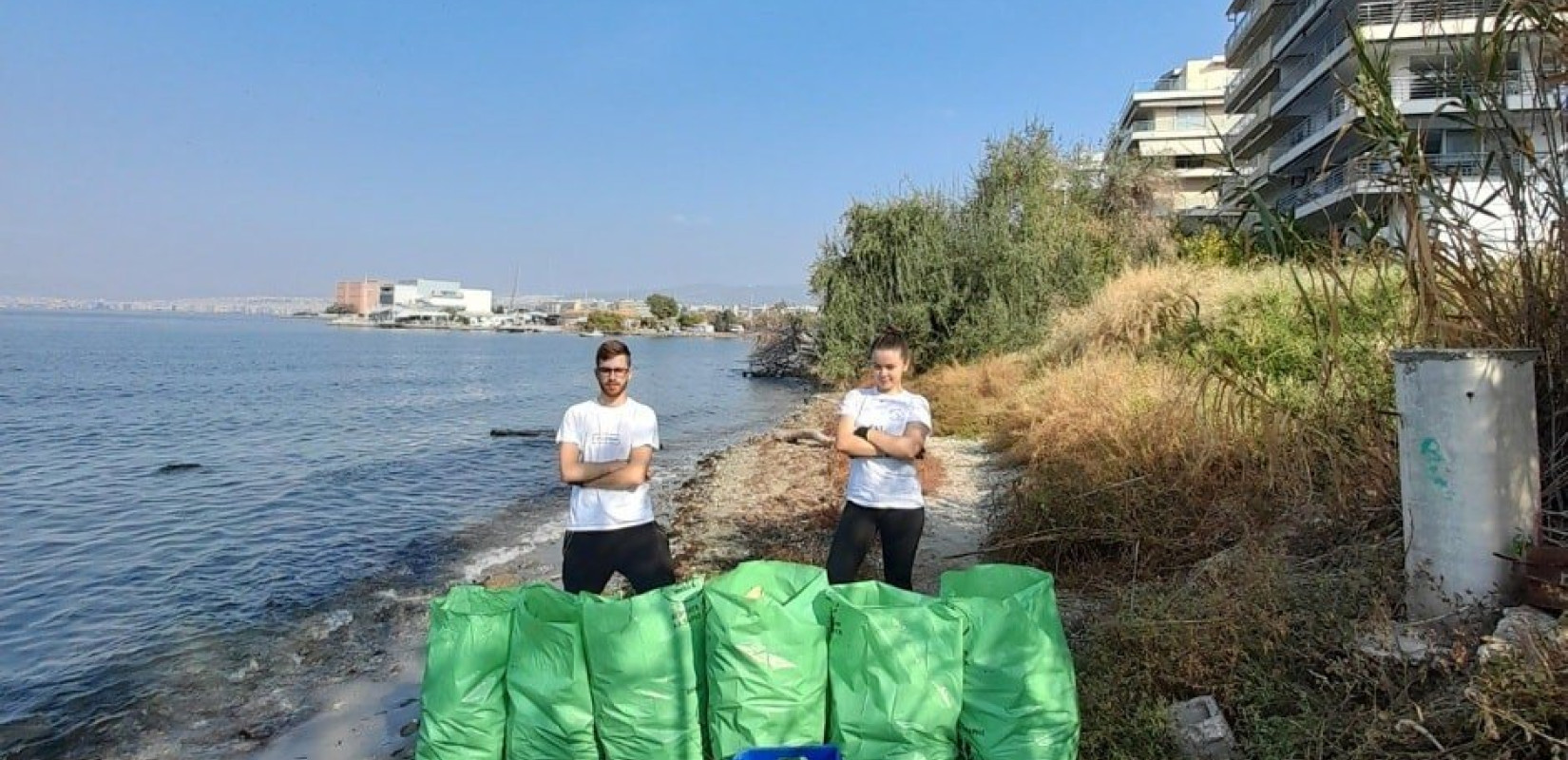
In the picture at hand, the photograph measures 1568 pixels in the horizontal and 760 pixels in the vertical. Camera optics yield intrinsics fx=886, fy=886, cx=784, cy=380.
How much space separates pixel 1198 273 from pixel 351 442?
58.8ft

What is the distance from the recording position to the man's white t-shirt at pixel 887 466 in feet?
14.4

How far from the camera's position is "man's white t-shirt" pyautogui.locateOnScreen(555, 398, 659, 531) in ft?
13.6

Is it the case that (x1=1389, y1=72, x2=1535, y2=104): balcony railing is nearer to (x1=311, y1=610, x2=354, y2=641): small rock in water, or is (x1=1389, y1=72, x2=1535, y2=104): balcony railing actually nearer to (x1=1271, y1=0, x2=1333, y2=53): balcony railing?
(x1=311, y1=610, x2=354, y2=641): small rock in water

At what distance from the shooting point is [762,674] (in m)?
3.01

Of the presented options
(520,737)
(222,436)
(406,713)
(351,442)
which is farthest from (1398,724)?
(222,436)

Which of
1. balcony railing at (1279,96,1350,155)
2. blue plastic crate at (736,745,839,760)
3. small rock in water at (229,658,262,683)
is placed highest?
balcony railing at (1279,96,1350,155)

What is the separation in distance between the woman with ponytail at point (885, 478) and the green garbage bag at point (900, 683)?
1312mm

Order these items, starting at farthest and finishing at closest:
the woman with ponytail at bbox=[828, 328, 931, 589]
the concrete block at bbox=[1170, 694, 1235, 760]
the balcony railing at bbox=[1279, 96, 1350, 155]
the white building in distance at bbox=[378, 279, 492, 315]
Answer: the white building in distance at bbox=[378, 279, 492, 315] → the balcony railing at bbox=[1279, 96, 1350, 155] → the woman with ponytail at bbox=[828, 328, 931, 589] → the concrete block at bbox=[1170, 694, 1235, 760]

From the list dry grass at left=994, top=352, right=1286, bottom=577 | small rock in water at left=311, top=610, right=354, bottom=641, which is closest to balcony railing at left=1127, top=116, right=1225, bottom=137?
dry grass at left=994, top=352, right=1286, bottom=577

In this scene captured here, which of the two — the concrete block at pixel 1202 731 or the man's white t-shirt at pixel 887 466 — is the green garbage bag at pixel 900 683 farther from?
the man's white t-shirt at pixel 887 466

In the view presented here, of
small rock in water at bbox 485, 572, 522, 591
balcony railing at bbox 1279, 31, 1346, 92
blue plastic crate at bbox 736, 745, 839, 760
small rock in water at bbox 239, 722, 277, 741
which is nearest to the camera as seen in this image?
blue plastic crate at bbox 736, 745, 839, 760

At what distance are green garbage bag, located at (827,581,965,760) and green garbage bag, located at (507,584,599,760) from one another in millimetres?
909

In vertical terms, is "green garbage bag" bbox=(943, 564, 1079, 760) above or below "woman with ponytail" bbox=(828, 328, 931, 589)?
below

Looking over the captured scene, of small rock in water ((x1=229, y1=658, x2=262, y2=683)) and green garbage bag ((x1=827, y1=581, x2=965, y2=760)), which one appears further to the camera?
small rock in water ((x1=229, y1=658, x2=262, y2=683))
